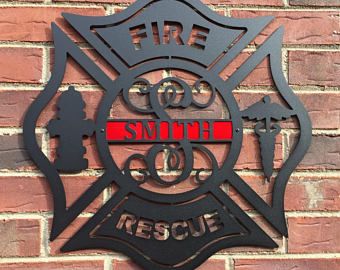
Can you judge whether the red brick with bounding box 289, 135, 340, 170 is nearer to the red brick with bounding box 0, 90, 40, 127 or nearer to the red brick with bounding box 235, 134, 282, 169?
the red brick with bounding box 235, 134, 282, 169

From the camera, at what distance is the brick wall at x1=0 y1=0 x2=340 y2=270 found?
3.08ft

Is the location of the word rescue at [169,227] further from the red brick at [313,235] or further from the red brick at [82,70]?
the red brick at [82,70]

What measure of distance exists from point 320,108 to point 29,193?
2.12ft

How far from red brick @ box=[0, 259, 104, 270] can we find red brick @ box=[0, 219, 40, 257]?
0.07ft

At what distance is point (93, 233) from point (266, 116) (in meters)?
0.44

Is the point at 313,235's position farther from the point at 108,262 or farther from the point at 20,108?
the point at 20,108

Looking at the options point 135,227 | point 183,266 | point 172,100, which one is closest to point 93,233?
point 135,227

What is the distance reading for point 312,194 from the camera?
99cm

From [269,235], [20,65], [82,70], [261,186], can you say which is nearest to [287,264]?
[269,235]

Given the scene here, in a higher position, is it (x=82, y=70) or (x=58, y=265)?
(x=82, y=70)

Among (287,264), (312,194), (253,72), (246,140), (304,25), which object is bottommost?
(287,264)

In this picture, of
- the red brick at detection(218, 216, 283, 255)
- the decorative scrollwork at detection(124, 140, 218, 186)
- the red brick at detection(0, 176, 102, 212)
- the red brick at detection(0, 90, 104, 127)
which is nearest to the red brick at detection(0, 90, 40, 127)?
the red brick at detection(0, 90, 104, 127)

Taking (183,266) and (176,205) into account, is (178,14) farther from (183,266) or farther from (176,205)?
(183,266)

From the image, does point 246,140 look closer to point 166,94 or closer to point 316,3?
point 166,94
